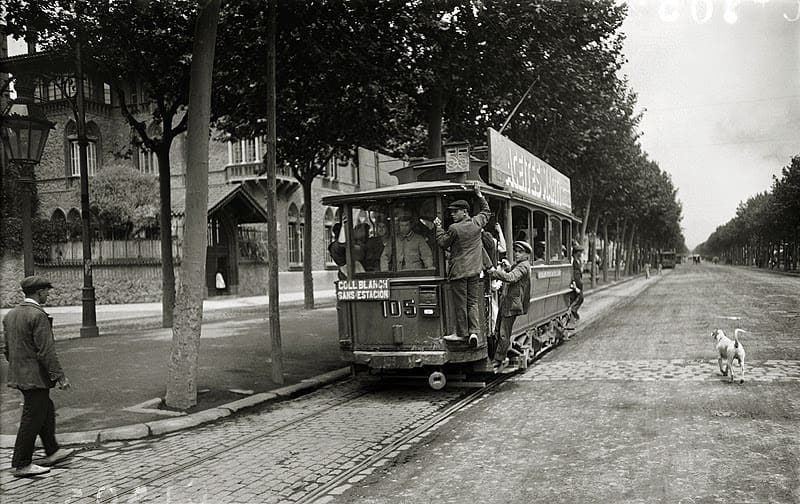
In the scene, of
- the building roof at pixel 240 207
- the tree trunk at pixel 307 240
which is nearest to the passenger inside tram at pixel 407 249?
the tree trunk at pixel 307 240

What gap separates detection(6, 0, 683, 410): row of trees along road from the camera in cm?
1343

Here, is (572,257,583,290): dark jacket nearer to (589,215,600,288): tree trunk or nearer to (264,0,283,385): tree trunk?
(264,0,283,385): tree trunk

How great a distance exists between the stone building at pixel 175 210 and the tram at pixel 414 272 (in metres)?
9.18

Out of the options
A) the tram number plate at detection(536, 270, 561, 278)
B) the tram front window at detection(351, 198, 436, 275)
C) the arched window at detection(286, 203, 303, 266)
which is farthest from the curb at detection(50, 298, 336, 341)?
the arched window at detection(286, 203, 303, 266)

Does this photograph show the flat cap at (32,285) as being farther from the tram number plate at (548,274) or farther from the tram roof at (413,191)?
the tram number plate at (548,274)

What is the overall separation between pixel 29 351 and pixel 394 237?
470cm

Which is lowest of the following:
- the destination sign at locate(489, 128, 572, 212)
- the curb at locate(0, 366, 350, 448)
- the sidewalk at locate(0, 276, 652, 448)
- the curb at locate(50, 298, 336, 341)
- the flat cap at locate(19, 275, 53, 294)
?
the curb at locate(0, 366, 350, 448)

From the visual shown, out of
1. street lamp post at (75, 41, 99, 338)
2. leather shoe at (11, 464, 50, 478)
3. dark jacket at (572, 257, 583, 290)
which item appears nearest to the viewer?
leather shoe at (11, 464, 50, 478)

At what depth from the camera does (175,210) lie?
34.5 meters

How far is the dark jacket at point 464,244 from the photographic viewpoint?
8688mm

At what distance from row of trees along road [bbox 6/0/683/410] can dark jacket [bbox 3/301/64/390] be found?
182 inches

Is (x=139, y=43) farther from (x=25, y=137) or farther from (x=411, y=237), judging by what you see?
(x=411, y=237)

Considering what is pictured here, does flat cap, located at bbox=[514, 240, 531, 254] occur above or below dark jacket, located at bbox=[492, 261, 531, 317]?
A: above

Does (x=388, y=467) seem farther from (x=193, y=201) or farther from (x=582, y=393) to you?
(x=193, y=201)
